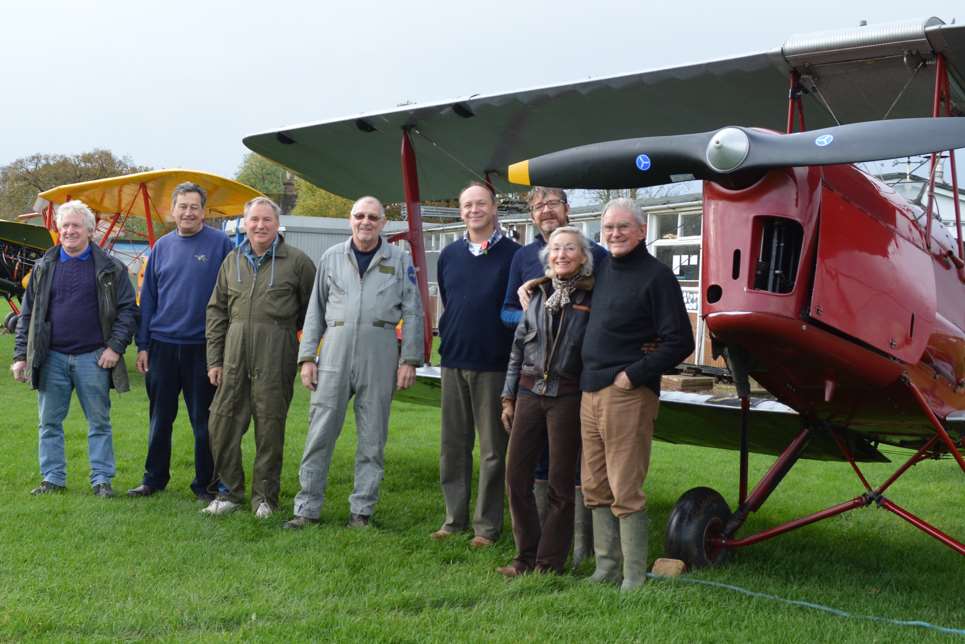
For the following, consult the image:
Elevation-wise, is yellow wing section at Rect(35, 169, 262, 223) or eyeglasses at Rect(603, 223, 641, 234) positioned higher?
yellow wing section at Rect(35, 169, 262, 223)

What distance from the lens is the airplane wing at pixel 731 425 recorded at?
5238 millimetres

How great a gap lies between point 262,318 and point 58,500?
1700 millimetres

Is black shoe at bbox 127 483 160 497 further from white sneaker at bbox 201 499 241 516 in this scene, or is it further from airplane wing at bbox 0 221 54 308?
airplane wing at bbox 0 221 54 308

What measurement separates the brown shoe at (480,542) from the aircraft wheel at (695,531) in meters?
0.96

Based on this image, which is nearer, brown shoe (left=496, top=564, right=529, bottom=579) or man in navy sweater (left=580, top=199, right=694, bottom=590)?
man in navy sweater (left=580, top=199, right=694, bottom=590)

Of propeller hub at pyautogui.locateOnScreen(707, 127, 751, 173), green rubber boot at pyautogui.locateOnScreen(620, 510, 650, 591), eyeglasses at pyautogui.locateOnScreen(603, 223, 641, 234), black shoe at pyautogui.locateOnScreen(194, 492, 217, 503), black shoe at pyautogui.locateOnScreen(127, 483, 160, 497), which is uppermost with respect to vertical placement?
propeller hub at pyautogui.locateOnScreen(707, 127, 751, 173)

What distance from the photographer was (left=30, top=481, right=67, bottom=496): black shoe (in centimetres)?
584

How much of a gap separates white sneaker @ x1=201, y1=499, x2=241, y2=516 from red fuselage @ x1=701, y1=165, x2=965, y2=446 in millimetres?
3136

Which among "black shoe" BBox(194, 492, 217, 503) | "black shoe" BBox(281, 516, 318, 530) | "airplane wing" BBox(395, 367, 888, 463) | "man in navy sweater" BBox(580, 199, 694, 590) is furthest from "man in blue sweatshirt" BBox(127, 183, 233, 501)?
"man in navy sweater" BBox(580, 199, 694, 590)

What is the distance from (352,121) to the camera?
7.65 m

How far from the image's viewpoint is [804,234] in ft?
11.9

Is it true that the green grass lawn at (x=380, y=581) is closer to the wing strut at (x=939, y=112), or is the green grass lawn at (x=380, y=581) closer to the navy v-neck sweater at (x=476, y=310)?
the navy v-neck sweater at (x=476, y=310)

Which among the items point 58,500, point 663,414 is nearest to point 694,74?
point 663,414

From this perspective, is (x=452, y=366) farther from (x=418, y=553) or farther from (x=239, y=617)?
(x=239, y=617)
